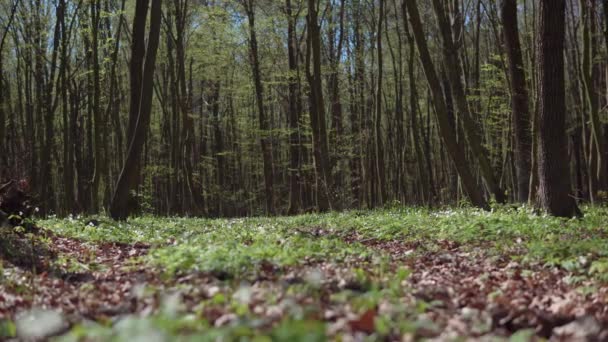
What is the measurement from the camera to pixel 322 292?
13.7ft

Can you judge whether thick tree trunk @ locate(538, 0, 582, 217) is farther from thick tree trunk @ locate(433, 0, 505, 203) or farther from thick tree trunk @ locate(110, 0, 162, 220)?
thick tree trunk @ locate(110, 0, 162, 220)

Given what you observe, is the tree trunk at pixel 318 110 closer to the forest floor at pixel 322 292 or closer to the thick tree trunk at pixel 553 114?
the thick tree trunk at pixel 553 114

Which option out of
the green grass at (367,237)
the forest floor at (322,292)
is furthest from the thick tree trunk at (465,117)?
the forest floor at (322,292)

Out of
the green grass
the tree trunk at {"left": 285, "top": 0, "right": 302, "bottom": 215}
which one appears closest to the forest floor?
the green grass

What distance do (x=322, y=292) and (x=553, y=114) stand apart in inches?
302

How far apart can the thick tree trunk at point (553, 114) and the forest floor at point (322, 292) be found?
76.6 inches

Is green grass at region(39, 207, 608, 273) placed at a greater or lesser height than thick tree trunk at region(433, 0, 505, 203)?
lesser

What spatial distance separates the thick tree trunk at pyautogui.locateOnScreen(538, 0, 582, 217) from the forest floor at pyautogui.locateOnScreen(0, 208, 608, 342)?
195 centimetres

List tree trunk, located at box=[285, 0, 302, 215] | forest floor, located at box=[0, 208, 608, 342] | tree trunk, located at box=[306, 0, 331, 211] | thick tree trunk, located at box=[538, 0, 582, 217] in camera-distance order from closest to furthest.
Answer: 1. forest floor, located at box=[0, 208, 608, 342]
2. thick tree trunk, located at box=[538, 0, 582, 217]
3. tree trunk, located at box=[306, 0, 331, 211]
4. tree trunk, located at box=[285, 0, 302, 215]

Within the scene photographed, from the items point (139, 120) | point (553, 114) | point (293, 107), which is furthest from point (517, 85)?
point (293, 107)

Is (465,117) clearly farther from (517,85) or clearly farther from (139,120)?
(139,120)

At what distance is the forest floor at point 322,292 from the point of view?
2955mm

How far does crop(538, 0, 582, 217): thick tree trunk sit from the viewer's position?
9.86 m

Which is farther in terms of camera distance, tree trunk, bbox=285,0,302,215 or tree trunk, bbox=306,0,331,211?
tree trunk, bbox=285,0,302,215
